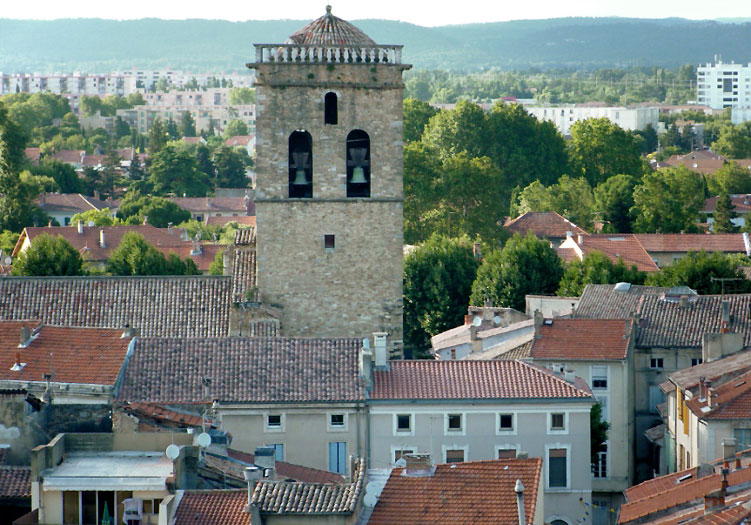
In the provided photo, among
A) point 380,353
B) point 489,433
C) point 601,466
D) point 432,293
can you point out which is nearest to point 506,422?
point 489,433

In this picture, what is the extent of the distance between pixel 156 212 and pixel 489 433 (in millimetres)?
82302

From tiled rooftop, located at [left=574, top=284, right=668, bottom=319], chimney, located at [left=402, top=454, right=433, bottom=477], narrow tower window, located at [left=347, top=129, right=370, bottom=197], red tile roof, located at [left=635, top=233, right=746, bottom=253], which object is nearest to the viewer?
chimney, located at [left=402, top=454, right=433, bottom=477]

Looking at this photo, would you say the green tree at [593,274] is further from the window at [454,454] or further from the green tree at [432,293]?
the window at [454,454]

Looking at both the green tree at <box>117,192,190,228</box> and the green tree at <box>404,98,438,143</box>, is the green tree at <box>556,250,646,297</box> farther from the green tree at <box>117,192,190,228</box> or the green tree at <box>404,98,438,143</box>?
the green tree at <box>404,98,438,143</box>

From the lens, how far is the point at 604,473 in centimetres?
4897

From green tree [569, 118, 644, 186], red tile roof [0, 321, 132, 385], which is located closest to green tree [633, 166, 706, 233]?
green tree [569, 118, 644, 186]

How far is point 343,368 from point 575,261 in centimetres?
3138

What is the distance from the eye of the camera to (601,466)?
4888cm

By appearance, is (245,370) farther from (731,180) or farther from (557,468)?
(731,180)

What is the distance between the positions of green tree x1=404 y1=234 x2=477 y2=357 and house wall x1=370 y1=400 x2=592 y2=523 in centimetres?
2421

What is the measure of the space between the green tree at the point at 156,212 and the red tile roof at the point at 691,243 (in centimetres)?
3998

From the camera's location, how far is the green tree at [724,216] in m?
114

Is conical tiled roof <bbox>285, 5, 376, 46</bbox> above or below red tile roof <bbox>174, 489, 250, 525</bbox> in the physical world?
above

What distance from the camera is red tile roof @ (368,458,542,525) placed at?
3023cm
